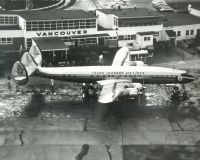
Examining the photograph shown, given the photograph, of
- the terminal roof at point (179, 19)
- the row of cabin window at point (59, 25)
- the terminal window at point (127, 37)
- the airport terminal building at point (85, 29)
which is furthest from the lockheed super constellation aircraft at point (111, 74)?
the terminal roof at point (179, 19)

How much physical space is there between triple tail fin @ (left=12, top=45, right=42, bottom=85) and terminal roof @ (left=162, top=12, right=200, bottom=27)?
41552 millimetres

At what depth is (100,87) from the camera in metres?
72.2

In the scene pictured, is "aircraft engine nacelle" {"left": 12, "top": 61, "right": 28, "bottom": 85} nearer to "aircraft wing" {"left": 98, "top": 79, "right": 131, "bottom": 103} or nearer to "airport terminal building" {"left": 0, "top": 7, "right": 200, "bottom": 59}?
"aircraft wing" {"left": 98, "top": 79, "right": 131, "bottom": 103}

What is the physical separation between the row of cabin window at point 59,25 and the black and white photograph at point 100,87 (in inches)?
9.0

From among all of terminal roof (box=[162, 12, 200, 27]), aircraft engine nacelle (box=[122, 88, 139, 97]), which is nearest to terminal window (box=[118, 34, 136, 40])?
terminal roof (box=[162, 12, 200, 27])

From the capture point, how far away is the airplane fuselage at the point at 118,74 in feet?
224

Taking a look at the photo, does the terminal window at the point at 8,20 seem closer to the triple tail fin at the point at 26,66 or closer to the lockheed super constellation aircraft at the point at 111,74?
the triple tail fin at the point at 26,66

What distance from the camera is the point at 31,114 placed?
Answer: 62938mm

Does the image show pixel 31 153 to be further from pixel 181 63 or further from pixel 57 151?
pixel 181 63

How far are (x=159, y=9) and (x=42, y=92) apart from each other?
6212 centimetres

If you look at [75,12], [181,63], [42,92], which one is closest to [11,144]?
[42,92]

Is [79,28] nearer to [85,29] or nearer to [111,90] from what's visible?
[85,29]

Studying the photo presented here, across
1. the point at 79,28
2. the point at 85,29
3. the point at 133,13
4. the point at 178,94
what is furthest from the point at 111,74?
the point at 133,13

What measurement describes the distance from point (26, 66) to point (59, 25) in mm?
26838
